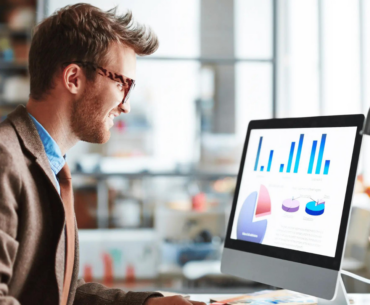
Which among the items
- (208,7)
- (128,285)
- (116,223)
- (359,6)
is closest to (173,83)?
(208,7)

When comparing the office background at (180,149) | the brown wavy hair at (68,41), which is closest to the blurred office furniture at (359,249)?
the office background at (180,149)

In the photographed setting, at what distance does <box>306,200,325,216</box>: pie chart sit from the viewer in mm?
1055

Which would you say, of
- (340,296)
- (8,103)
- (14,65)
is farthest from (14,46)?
(340,296)

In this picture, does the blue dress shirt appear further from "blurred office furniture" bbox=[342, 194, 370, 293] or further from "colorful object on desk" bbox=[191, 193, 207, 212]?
"blurred office furniture" bbox=[342, 194, 370, 293]

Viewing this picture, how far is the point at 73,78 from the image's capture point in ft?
3.57

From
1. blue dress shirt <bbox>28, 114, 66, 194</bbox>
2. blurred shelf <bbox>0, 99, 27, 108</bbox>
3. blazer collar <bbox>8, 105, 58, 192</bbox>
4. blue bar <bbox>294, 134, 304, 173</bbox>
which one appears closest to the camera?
blazer collar <bbox>8, 105, 58, 192</bbox>

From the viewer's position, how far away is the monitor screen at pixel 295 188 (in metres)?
Result: 1.04

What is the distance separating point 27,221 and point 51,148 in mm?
227

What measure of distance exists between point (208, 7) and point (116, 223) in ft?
5.37

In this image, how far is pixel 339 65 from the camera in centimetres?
380

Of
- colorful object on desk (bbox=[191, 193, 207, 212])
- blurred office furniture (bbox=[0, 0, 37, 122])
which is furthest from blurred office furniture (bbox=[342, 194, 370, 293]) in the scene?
blurred office furniture (bbox=[0, 0, 37, 122])

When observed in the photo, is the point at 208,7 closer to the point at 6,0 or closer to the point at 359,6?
the point at 359,6

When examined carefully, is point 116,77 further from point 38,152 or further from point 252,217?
point 252,217

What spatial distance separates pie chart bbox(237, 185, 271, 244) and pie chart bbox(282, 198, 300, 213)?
0.17 feet
